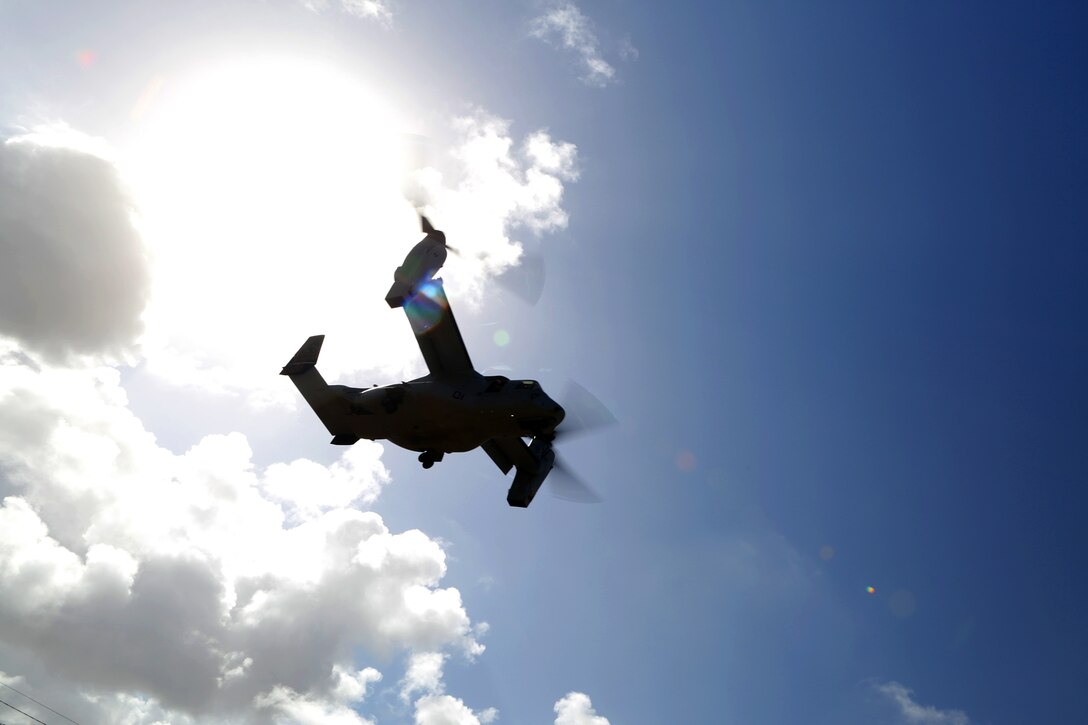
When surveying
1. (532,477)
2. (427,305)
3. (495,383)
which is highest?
(427,305)

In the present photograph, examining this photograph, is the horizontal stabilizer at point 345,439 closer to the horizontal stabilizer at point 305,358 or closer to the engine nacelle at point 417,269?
the horizontal stabilizer at point 305,358

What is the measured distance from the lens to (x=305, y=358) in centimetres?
4250

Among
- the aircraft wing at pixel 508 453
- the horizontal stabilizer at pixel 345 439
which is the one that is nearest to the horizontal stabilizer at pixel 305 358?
the horizontal stabilizer at pixel 345 439

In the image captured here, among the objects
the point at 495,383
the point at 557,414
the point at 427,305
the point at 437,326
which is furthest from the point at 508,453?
the point at 427,305

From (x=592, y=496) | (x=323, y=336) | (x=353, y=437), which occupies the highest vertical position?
(x=323, y=336)

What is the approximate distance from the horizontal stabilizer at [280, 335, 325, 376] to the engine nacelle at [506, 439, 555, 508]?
14.5 metres

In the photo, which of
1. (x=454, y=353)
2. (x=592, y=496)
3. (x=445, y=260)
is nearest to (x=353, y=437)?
(x=454, y=353)

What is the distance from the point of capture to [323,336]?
4394 centimetres

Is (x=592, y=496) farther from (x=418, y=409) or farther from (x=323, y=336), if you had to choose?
(x=323, y=336)

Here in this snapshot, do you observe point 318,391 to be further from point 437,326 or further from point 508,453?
point 508,453

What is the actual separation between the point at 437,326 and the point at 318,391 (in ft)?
33.7

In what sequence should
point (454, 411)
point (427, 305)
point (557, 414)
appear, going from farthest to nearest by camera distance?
point (427, 305)
point (454, 411)
point (557, 414)

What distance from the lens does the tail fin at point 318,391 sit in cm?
3862

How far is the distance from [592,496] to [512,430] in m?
8.80
